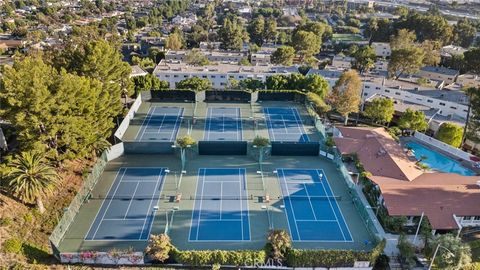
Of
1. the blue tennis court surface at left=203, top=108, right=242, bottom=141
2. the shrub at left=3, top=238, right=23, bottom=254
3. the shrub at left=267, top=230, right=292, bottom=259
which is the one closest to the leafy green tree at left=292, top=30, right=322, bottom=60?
the blue tennis court surface at left=203, top=108, right=242, bottom=141

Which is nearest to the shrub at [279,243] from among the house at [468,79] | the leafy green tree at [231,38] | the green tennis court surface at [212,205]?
the green tennis court surface at [212,205]

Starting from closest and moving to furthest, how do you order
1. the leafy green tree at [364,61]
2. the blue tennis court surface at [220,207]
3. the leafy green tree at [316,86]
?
1. the blue tennis court surface at [220,207]
2. the leafy green tree at [316,86]
3. the leafy green tree at [364,61]

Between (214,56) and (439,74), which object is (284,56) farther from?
(439,74)

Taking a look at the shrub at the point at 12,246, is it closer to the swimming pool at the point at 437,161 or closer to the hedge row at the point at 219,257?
the hedge row at the point at 219,257

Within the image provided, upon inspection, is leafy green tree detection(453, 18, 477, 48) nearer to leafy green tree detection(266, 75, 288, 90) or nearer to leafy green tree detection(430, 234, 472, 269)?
leafy green tree detection(266, 75, 288, 90)

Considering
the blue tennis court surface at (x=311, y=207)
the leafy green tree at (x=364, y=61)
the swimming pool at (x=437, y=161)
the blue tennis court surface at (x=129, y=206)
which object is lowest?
the blue tennis court surface at (x=129, y=206)
